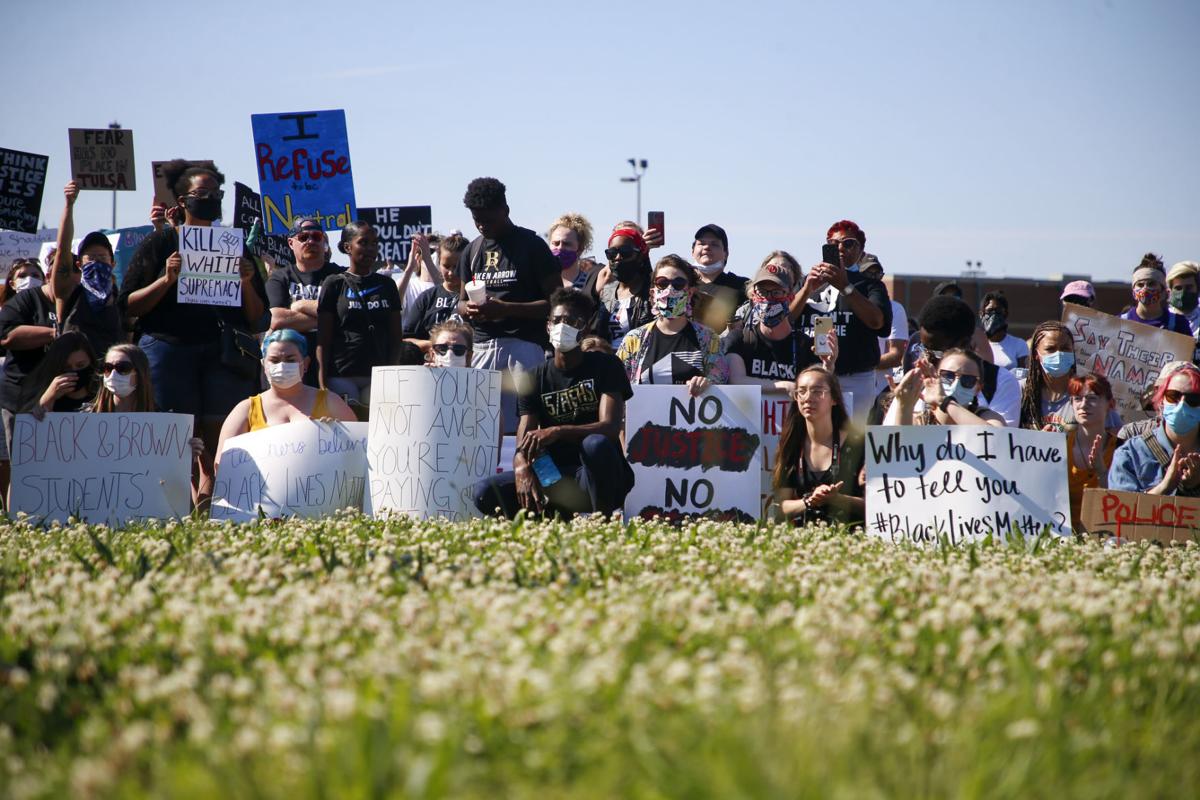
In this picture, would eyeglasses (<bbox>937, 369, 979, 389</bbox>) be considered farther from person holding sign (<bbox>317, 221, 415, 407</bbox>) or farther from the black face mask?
the black face mask

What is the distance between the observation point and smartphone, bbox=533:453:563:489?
898 cm

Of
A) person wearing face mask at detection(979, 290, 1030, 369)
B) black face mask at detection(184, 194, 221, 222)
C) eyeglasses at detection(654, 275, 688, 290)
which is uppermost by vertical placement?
black face mask at detection(184, 194, 221, 222)

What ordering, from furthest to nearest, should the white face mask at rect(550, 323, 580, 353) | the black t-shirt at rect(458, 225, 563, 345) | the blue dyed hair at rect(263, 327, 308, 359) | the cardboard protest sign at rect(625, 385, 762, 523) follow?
the black t-shirt at rect(458, 225, 563, 345) → the cardboard protest sign at rect(625, 385, 762, 523) → the blue dyed hair at rect(263, 327, 308, 359) → the white face mask at rect(550, 323, 580, 353)

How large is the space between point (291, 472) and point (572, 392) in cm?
195

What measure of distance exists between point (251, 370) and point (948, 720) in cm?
727

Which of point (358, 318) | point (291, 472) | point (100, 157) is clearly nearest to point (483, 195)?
point (358, 318)

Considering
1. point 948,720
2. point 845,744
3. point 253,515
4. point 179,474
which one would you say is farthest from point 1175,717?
point 179,474

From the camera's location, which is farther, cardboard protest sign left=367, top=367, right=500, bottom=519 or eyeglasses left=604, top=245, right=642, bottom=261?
eyeglasses left=604, top=245, right=642, bottom=261

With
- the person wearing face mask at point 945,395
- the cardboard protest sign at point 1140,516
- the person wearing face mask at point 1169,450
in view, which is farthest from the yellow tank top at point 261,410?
the person wearing face mask at point 1169,450

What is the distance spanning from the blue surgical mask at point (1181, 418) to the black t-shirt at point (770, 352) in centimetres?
283

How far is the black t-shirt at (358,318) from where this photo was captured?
34.0ft

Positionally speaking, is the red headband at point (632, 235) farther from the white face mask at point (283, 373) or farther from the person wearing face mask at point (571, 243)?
the white face mask at point (283, 373)

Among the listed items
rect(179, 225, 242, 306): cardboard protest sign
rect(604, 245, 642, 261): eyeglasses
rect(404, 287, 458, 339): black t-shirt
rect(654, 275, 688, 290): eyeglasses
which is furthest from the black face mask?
rect(654, 275, 688, 290): eyeglasses

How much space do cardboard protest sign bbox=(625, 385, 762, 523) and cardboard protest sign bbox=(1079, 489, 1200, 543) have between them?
241 centimetres
